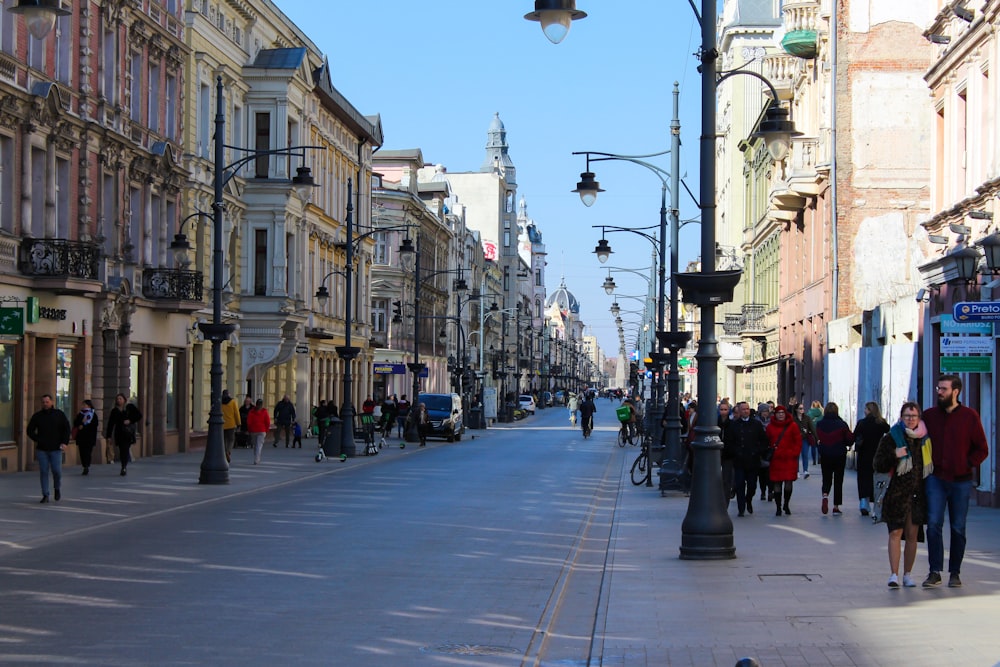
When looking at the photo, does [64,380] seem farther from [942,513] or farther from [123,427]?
[942,513]

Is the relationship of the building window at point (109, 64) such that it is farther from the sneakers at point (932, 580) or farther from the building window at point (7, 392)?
the sneakers at point (932, 580)

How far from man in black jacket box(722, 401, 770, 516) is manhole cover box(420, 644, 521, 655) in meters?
12.5

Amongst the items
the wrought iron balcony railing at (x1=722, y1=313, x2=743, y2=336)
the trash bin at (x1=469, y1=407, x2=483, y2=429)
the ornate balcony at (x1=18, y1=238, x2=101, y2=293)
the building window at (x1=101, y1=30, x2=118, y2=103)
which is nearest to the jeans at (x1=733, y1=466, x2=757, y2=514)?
the ornate balcony at (x1=18, y1=238, x2=101, y2=293)

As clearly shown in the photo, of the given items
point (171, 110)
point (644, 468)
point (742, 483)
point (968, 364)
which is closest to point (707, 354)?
point (968, 364)

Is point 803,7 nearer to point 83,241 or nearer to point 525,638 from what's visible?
point 83,241

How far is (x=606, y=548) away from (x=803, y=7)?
105 feet

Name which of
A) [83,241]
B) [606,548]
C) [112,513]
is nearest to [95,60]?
[83,241]

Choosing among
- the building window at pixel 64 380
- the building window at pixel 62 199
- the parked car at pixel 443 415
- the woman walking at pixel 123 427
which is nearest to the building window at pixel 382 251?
the parked car at pixel 443 415

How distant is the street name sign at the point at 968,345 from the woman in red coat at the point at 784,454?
122 inches

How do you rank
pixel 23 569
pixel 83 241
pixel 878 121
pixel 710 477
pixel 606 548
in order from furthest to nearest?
pixel 878 121 → pixel 83 241 → pixel 606 548 → pixel 710 477 → pixel 23 569

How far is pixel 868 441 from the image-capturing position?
21328 mm

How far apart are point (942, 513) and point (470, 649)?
515 cm

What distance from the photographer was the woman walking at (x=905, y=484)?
13.1 m

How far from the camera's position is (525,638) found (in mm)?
10727
